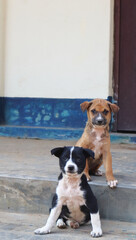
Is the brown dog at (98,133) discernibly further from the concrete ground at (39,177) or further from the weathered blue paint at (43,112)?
the weathered blue paint at (43,112)

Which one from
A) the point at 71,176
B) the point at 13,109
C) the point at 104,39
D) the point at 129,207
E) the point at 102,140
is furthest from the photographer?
the point at 13,109

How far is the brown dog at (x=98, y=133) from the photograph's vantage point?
133 inches

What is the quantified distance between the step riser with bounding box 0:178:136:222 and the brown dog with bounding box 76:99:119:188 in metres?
0.16

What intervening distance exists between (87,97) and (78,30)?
1211 mm

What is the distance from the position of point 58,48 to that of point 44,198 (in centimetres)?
373

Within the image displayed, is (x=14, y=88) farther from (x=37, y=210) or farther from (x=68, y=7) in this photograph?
(x=37, y=210)

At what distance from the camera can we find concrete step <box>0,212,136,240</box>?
2.79 meters

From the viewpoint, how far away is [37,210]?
11.2 ft

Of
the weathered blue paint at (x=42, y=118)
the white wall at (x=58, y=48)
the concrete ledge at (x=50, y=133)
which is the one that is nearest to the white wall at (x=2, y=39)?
the white wall at (x=58, y=48)

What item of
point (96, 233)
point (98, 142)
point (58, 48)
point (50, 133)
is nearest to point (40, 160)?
point (98, 142)

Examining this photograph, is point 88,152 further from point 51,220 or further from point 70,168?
point 51,220

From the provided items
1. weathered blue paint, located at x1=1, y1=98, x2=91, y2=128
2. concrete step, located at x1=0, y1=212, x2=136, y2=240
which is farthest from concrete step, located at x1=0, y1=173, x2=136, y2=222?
weathered blue paint, located at x1=1, y1=98, x2=91, y2=128

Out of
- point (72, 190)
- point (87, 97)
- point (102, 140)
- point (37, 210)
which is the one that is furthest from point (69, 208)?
point (87, 97)

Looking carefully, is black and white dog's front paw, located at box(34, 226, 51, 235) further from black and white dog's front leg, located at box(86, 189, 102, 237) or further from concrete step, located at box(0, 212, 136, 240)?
black and white dog's front leg, located at box(86, 189, 102, 237)
